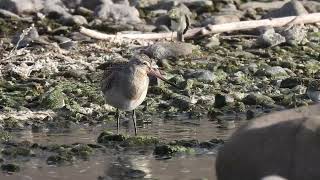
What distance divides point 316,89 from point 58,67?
159 inches

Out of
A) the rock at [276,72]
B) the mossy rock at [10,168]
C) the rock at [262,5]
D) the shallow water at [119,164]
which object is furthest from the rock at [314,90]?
the rock at [262,5]

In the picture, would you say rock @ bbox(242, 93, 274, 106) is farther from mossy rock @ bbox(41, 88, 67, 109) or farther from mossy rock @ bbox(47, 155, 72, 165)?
mossy rock @ bbox(47, 155, 72, 165)

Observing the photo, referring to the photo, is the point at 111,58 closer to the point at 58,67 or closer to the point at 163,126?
the point at 58,67

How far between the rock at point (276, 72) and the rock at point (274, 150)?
7374mm

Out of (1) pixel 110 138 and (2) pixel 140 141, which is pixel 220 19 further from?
(2) pixel 140 141

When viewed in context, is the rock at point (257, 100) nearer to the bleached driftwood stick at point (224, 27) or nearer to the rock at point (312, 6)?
the bleached driftwood stick at point (224, 27)

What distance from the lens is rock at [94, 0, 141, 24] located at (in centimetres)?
1858

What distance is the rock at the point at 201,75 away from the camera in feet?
48.1

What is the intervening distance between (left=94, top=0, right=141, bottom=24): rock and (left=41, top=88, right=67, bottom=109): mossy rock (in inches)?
217

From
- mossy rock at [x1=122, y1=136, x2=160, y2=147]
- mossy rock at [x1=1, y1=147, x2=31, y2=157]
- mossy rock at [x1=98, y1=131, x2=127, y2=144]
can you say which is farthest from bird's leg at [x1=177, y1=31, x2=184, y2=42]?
mossy rock at [x1=1, y1=147, x2=31, y2=157]

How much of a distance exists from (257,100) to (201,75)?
1468 mm

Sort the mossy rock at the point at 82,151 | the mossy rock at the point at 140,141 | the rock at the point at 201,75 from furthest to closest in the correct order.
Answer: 1. the rock at the point at 201,75
2. the mossy rock at the point at 140,141
3. the mossy rock at the point at 82,151

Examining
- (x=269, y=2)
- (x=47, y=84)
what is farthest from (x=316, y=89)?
(x=269, y=2)

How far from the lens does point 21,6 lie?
18750mm
